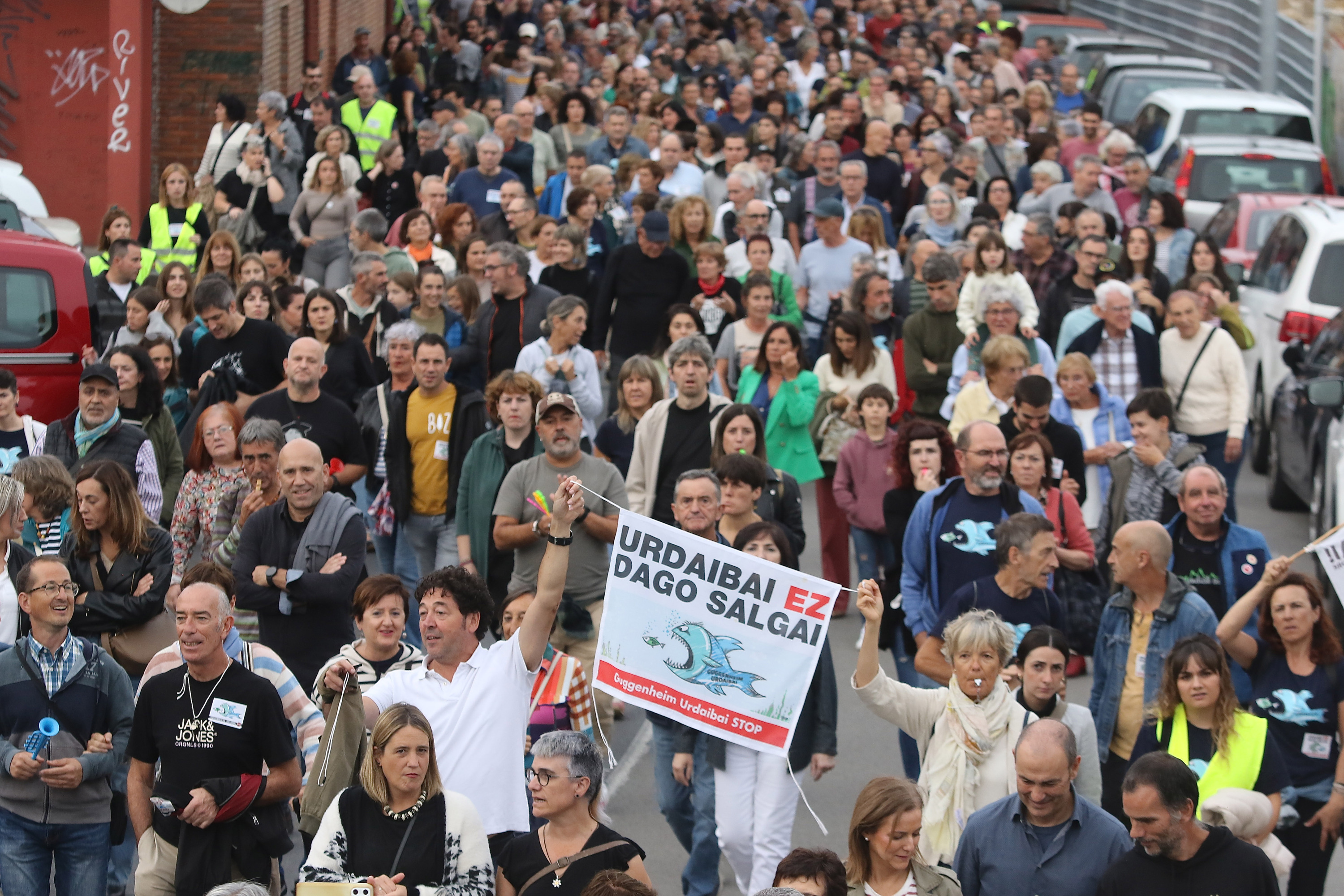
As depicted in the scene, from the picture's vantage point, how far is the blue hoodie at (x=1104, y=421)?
1083 centimetres

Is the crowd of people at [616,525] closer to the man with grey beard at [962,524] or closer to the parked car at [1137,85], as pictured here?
the man with grey beard at [962,524]

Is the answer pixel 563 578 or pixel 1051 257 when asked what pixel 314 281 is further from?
pixel 563 578

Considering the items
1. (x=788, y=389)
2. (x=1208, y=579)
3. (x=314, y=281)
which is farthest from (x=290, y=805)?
(x=314, y=281)

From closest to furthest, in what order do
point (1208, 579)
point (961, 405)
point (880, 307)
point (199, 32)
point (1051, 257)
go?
point (1208, 579) < point (961, 405) < point (880, 307) < point (1051, 257) < point (199, 32)

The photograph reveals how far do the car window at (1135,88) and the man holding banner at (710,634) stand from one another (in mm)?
20736

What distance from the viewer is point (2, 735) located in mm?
6898

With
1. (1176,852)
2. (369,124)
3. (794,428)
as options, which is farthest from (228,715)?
(369,124)

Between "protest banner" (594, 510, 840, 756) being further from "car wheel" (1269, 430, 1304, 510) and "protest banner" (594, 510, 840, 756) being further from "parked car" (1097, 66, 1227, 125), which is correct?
"parked car" (1097, 66, 1227, 125)

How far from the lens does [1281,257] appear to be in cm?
1505

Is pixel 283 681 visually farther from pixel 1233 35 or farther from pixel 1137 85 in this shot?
pixel 1233 35

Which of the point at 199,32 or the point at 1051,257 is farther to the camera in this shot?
the point at 199,32

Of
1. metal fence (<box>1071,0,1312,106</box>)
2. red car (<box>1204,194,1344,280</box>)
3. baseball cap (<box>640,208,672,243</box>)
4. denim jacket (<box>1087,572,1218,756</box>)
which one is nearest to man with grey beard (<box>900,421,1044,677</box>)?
denim jacket (<box>1087,572,1218,756</box>)

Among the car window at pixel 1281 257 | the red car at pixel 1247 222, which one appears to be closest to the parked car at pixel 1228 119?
the red car at pixel 1247 222

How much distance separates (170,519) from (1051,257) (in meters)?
7.21
